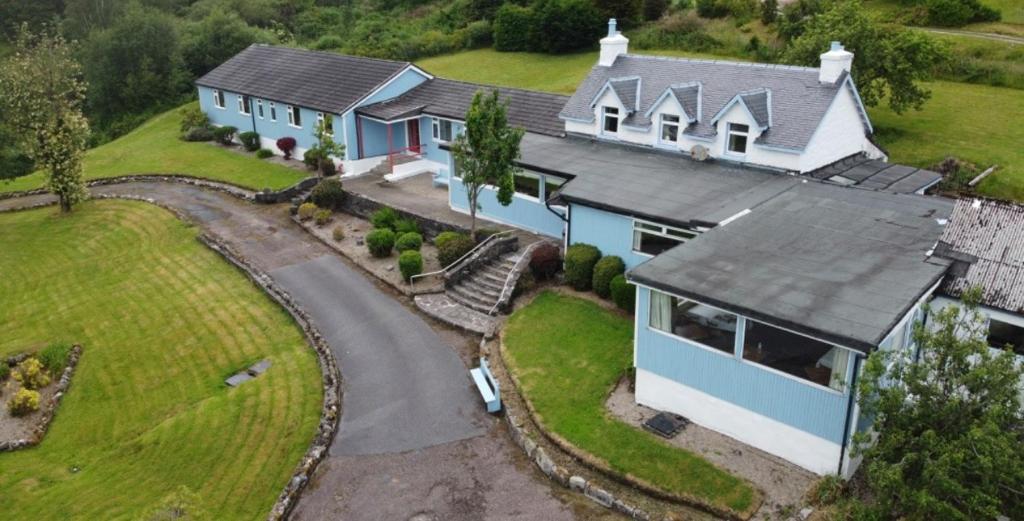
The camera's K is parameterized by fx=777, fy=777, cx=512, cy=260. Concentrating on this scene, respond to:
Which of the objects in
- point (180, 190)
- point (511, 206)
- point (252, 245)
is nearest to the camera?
point (511, 206)

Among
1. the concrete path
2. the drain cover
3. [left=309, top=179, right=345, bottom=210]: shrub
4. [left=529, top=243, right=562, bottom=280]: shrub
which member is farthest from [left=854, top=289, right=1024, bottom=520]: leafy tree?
[left=309, top=179, right=345, bottom=210]: shrub

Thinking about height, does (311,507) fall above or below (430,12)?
below

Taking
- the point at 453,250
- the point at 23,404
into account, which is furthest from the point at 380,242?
the point at 23,404

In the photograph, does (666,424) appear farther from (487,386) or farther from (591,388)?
(487,386)

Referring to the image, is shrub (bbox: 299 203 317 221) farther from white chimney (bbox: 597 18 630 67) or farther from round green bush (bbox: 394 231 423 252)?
white chimney (bbox: 597 18 630 67)

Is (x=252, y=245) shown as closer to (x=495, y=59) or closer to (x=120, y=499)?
(x=120, y=499)

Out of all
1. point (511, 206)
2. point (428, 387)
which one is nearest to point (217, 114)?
point (511, 206)

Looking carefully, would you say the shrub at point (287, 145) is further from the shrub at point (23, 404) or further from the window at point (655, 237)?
the window at point (655, 237)
